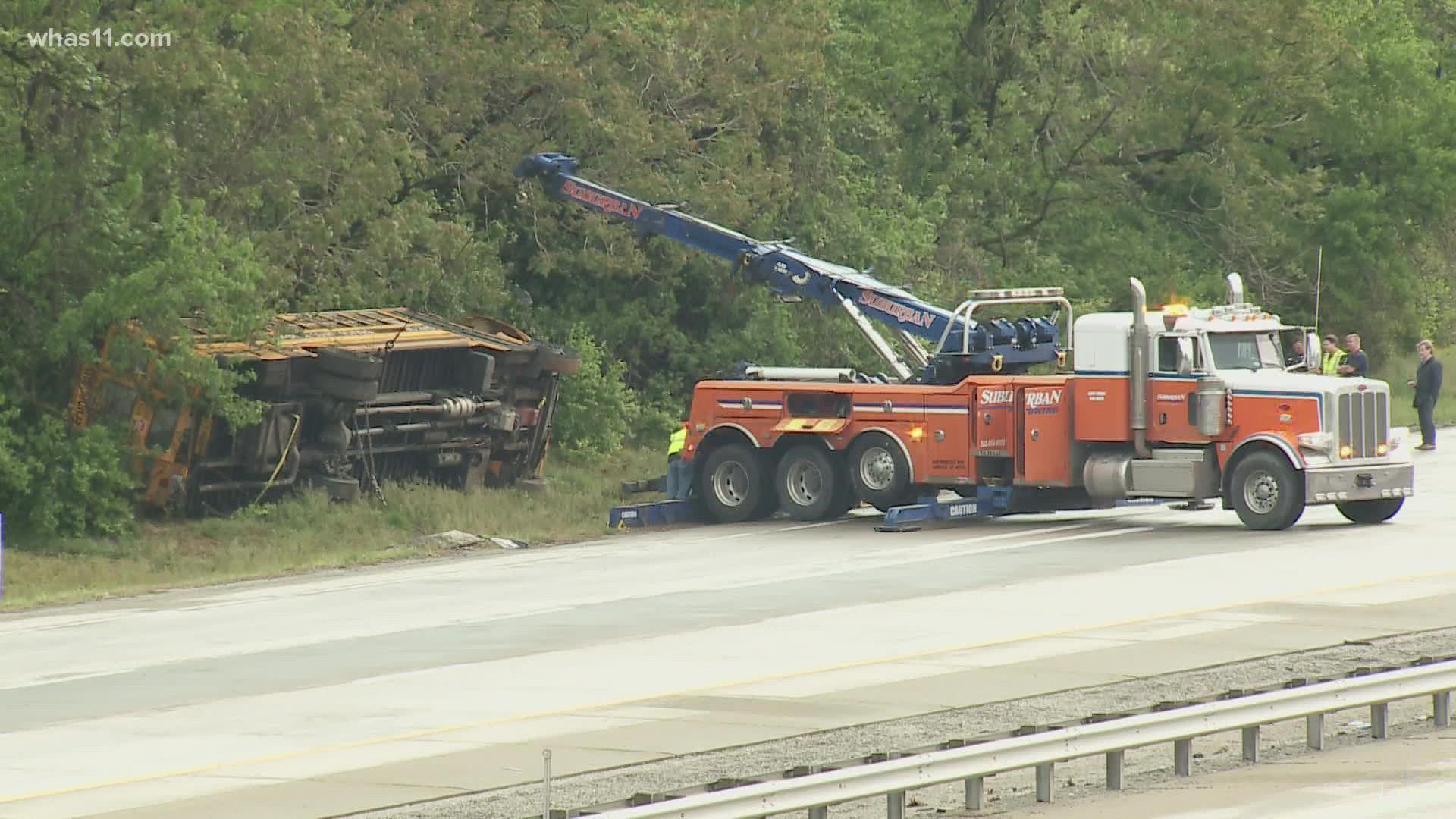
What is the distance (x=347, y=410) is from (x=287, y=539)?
6.81 feet

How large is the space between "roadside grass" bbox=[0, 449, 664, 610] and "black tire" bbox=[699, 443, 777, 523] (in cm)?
150

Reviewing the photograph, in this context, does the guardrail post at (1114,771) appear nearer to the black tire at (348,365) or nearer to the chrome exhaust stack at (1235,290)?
the chrome exhaust stack at (1235,290)

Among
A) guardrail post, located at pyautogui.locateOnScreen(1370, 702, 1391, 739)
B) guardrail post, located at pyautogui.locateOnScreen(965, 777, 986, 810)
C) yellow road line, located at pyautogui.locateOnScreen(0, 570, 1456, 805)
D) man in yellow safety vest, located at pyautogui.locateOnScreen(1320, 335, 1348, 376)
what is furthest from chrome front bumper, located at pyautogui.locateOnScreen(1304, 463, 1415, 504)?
guardrail post, located at pyautogui.locateOnScreen(965, 777, 986, 810)

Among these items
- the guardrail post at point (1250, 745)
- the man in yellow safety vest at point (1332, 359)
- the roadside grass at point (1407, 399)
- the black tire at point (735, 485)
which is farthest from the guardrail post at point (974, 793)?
the roadside grass at point (1407, 399)

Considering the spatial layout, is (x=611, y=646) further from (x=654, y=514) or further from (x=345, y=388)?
(x=654, y=514)

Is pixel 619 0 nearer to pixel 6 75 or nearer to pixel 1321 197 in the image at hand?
pixel 6 75

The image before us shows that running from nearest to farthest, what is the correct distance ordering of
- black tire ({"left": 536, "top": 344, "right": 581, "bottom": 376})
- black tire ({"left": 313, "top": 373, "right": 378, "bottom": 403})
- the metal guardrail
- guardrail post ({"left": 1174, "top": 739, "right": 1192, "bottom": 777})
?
the metal guardrail < guardrail post ({"left": 1174, "top": 739, "right": 1192, "bottom": 777}) < black tire ({"left": 313, "top": 373, "right": 378, "bottom": 403}) < black tire ({"left": 536, "top": 344, "right": 581, "bottom": 376})

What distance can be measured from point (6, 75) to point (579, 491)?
9.92m

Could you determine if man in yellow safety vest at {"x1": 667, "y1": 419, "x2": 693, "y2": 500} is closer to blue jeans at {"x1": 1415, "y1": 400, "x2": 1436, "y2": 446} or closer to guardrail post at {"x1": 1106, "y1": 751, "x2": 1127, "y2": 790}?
blue jeans at {"x1": 1415, "y1": 400, "x2": 1436, "y2": 446}

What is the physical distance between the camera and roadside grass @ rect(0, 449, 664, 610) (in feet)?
79.2

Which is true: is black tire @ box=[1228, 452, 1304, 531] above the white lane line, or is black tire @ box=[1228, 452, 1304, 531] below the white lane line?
above

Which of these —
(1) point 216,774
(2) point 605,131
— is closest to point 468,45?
(2) point 605,131

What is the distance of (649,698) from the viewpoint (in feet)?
45.5

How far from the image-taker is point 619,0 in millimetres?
37531
